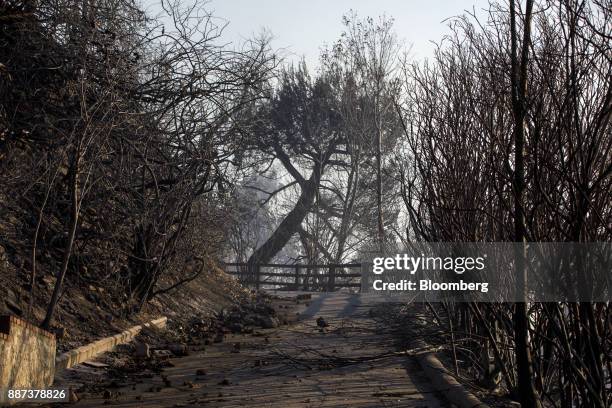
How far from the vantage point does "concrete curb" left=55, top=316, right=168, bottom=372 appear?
9250mm

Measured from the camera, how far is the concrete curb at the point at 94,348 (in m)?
9.25

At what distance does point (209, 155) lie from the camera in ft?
46.3

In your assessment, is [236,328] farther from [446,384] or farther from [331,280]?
[331,280]

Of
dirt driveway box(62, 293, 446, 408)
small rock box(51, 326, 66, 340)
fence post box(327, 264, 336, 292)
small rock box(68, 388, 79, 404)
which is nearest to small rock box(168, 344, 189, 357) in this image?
dirt driveway box(62, 293, 446, 408)

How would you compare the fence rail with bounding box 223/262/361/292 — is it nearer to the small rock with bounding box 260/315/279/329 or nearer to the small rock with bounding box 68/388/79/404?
the small rock with bounding box 260/315/279/329

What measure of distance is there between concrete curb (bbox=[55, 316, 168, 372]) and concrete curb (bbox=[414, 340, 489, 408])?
3.98 meters

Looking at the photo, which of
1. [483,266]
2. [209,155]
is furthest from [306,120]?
[483,266]

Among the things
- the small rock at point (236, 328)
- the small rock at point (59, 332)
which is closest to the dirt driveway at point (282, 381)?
the small rock at point (59, 332)

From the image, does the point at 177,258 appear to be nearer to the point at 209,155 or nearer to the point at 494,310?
the point at 209,155

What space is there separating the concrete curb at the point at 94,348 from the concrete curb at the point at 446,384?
157 inches

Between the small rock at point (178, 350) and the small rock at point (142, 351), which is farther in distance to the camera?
the small rock at point (178, 350)

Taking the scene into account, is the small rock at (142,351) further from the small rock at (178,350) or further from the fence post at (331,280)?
the fence post at (331,280)

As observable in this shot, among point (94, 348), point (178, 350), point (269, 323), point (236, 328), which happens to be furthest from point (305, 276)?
point (94, 348)

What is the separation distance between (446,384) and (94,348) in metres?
4.39
